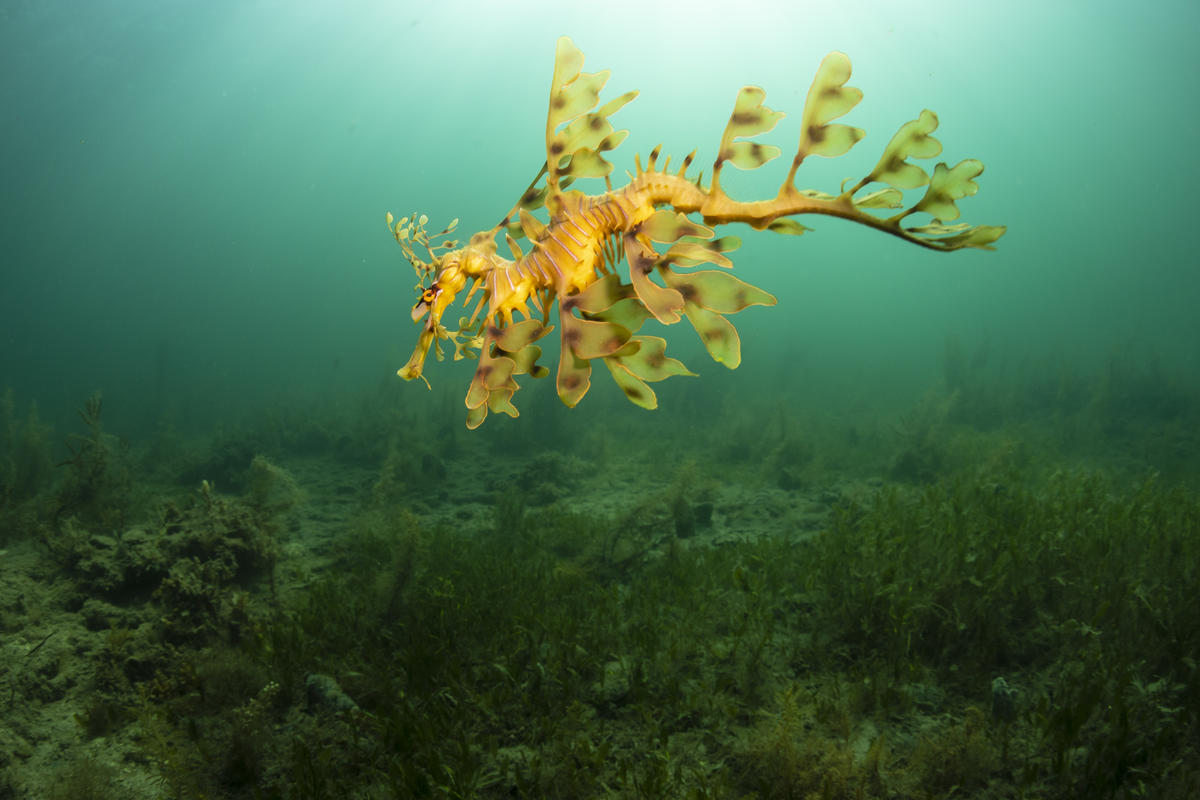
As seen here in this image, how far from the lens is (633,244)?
0.85 meters

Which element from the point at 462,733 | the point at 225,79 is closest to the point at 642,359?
the point at 462,733

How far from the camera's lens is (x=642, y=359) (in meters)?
0.86

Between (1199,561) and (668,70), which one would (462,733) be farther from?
(668,70)

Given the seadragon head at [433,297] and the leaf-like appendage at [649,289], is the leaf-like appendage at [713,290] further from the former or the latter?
the seadragon head at [433,297]

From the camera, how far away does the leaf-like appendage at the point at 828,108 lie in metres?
0.90

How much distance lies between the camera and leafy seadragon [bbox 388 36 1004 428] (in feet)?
2.56

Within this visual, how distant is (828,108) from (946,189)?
0.85ft

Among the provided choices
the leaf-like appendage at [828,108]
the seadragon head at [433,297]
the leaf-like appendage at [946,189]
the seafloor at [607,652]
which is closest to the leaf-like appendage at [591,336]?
the seadragon head at [433,297]

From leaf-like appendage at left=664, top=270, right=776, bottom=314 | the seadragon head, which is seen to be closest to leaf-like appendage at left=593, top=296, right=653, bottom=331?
leaf-like appendage at left=664, top=270, right=776, bottom=314

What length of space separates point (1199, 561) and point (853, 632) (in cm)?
257

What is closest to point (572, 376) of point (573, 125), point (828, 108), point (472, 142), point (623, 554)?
point (573, 125)

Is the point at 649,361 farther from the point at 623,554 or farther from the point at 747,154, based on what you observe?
the point at 623,554

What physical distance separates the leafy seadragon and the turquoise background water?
3.43 ft

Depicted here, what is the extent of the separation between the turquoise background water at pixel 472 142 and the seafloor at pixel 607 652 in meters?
3.15
